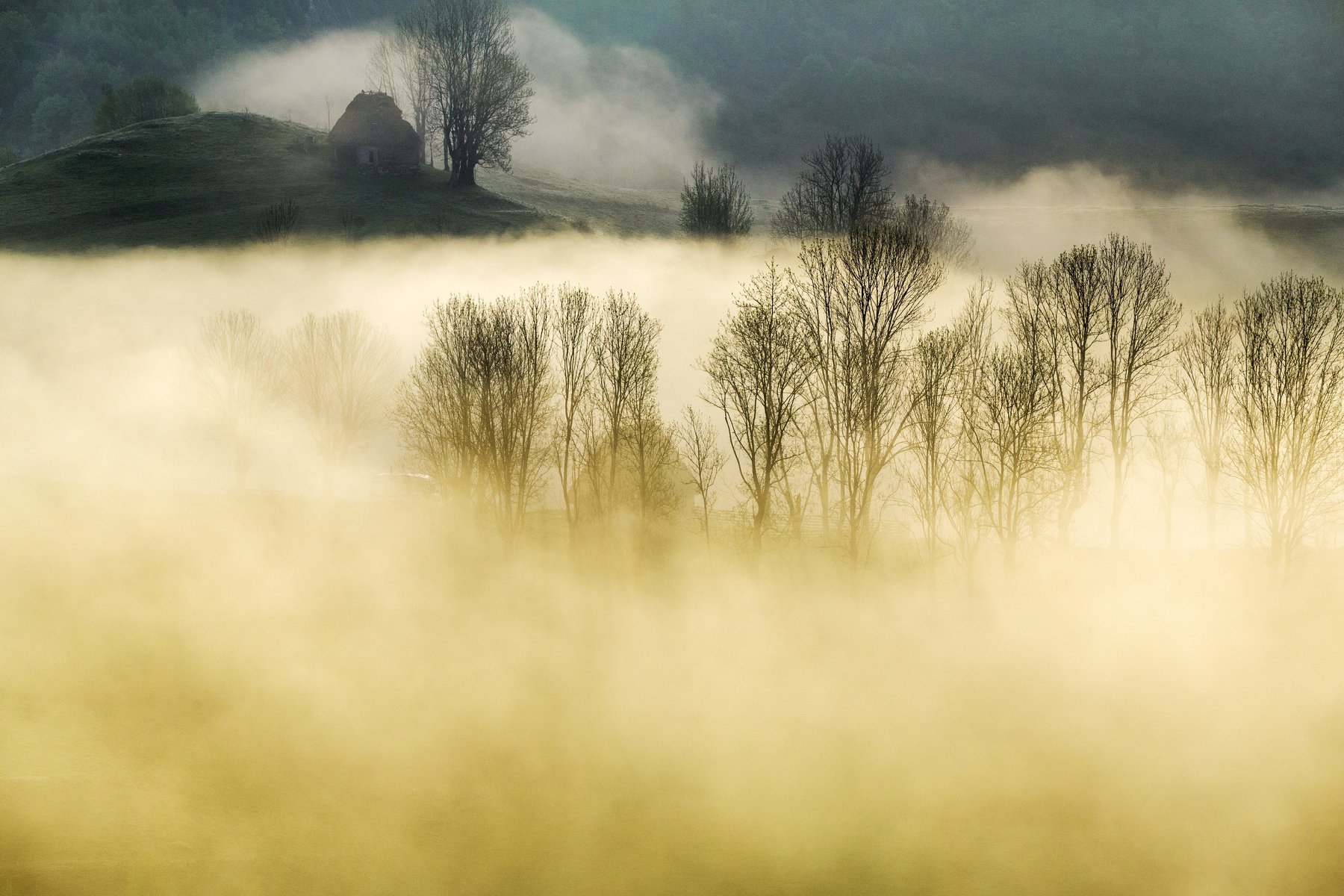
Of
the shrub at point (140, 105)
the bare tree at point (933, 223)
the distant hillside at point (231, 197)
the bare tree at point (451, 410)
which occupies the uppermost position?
the shrub at point (140, 105)

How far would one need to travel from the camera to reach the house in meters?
115

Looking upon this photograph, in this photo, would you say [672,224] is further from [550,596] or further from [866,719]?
[866,719]

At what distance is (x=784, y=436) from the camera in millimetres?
52594

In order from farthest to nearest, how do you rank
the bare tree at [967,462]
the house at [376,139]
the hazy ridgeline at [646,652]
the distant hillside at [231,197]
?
the house at [376,139]
the distant hillside at [231,197]
the bare tree at [967,462]
the hazy ridgeline at [646,652]

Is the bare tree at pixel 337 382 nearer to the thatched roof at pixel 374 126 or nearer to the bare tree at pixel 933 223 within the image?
the bare tree at pixel 933 223

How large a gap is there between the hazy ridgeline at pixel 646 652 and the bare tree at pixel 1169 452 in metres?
0.35

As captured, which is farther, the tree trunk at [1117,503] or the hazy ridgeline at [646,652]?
the tree trunk at [1117,503]

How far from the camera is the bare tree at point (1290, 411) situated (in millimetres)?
48344

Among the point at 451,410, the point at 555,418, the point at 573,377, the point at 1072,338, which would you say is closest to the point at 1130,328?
the point at 1072,338

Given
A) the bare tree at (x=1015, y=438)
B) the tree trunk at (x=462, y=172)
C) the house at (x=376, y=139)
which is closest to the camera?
the bare tree at (x=1015, y=438)

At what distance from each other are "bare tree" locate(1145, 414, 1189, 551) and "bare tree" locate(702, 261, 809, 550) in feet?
69.5

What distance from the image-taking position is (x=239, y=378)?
71750 millimetres

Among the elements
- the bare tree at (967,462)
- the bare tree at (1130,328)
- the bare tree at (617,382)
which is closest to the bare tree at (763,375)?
the bare tree at (617,382)

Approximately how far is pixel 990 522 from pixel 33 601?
146 feet
